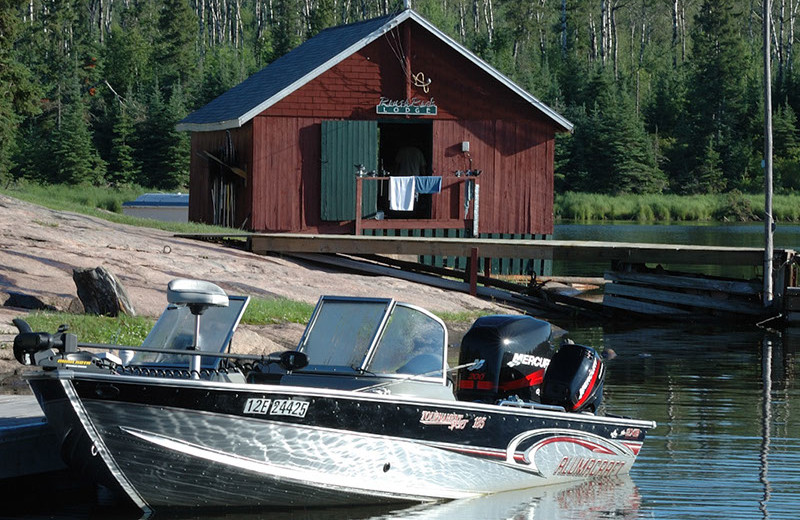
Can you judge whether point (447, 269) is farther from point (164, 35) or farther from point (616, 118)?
point (164, 35)

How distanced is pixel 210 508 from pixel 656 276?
1779 cm

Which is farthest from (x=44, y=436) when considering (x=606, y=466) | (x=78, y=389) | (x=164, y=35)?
(x=164, y=35)

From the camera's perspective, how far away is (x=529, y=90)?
252ft

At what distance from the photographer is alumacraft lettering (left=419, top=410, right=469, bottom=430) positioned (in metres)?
10.8

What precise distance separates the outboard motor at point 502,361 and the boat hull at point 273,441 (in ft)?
2.11

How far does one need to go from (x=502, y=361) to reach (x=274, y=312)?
8.28 metres

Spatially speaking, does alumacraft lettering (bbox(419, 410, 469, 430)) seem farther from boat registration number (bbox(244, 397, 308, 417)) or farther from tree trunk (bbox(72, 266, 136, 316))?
tree trunk (bbox(72, 266, 136, 316))

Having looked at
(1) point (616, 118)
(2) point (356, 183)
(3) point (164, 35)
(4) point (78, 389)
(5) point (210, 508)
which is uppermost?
(3) point (164, 35)

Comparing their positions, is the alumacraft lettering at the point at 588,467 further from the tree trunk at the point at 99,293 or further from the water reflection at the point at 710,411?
the tree trunk at the point at 99,293

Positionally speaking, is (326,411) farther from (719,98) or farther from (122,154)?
(719,98)

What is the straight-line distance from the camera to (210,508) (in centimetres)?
1067

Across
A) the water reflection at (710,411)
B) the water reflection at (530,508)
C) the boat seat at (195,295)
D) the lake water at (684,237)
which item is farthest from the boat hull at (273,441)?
the lake water at (684,237)

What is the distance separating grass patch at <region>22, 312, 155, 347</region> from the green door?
500 inches

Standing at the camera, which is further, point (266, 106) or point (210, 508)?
point (266, 106)
